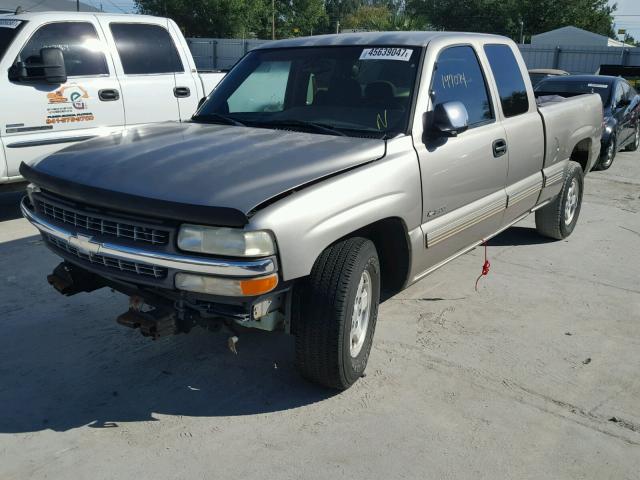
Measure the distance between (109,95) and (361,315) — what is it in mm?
4726

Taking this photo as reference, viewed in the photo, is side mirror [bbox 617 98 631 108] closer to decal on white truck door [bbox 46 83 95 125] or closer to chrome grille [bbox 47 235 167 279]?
decal on white truck door [bbox 46 83 95 125]

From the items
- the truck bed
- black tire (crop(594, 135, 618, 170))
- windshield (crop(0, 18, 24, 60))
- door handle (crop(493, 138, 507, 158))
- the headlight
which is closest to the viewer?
the headlight

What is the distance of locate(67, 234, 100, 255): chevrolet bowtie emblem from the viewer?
312 cm

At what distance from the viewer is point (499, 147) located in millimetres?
4625

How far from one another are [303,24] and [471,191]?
6008cm

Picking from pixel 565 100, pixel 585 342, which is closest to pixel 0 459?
pixel 585 342

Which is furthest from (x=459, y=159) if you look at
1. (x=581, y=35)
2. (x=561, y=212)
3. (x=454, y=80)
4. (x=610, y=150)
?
(x=581, y=35)

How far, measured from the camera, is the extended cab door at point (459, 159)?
3.90 metres

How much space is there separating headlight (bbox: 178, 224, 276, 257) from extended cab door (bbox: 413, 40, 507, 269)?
1326 mm

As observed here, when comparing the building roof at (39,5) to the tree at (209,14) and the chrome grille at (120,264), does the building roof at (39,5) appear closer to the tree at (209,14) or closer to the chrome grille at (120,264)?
the chrome grille at (120,264)

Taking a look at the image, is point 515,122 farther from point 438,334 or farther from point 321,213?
point 321,213

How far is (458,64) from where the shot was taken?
14.5ft

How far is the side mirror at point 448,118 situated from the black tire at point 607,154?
8.03m

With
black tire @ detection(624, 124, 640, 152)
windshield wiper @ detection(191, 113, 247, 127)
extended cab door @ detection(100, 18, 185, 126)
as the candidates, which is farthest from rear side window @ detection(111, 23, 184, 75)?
black tire @ detection(624, 124, 640, 152)
